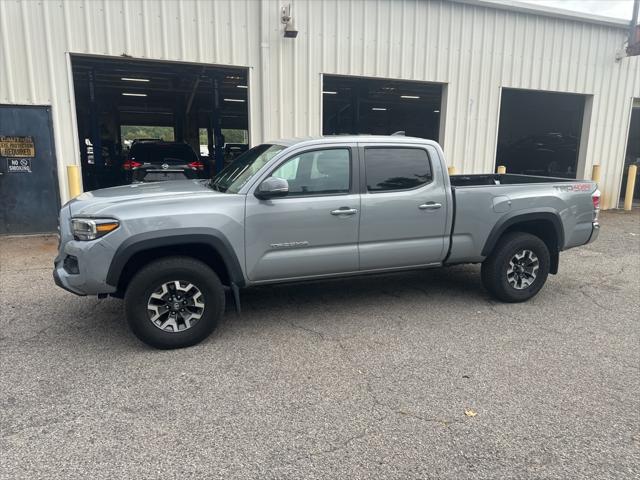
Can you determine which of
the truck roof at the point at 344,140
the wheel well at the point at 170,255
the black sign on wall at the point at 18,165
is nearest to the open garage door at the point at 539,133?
the truck roof at the point at 344,140

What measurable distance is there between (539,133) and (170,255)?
20562mm

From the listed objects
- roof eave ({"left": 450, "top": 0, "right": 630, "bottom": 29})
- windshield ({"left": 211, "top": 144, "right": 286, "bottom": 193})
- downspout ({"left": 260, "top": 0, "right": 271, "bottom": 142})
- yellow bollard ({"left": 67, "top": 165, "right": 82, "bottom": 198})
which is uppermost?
roof eave ({"left": 450, "top": 0, "right": 630, "bottom": 29})

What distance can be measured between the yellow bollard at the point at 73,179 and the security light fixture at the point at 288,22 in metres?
4.67

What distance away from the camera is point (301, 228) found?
4516 mm

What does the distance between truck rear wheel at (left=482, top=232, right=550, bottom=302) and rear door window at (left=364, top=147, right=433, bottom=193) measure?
122 cm

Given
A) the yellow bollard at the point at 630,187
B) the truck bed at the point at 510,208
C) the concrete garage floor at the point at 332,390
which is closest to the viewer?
the concrete garage floor at the point at 332,390

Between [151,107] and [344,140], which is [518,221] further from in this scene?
[151,107]

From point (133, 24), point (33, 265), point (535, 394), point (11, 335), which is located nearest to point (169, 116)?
point (133, 24)

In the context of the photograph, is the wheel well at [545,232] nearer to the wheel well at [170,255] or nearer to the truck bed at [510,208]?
the truck bed at [510,208]

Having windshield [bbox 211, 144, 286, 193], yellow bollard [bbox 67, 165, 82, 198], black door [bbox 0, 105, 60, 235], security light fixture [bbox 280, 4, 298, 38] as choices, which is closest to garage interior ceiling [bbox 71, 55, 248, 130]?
security light fixture [bbox 280, 4, 298, 38]

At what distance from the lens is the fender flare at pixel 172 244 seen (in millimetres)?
3941

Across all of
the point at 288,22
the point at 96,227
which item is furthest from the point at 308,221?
the point at 288,22

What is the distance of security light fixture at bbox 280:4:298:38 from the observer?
355 inches

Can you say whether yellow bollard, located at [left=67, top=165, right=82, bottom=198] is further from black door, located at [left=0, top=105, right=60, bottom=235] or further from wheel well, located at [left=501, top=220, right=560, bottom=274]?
wheel well, located at [left=501, top=220, right=560, bottom=274]
